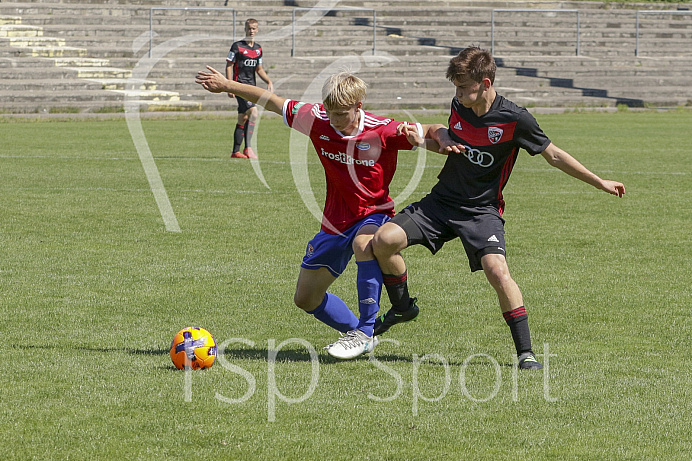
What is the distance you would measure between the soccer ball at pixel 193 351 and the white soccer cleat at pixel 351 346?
669mm

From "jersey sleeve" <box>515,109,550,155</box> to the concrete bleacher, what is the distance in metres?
22.0

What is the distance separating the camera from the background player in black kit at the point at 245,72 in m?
16.3

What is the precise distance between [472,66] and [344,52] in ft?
91.8

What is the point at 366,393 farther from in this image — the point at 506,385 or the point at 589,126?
the point at 589,126

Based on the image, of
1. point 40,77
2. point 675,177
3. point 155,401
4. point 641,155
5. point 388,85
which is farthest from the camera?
point 388,85

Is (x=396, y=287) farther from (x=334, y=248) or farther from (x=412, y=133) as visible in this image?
(x=412, y=133)

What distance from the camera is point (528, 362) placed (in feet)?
17.0

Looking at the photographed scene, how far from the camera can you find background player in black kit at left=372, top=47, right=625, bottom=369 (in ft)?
17.6

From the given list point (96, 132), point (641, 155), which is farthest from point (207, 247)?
point (96, 132)

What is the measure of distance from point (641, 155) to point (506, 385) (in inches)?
526

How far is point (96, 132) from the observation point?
68.8 feet

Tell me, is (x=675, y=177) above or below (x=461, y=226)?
below

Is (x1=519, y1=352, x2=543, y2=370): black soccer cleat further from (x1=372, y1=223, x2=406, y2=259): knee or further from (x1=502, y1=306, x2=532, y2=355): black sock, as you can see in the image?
(x1=372, y1=223, x2=406, y2=259): knee

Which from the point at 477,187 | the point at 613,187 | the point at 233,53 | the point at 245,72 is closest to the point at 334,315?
the point at 477,187
